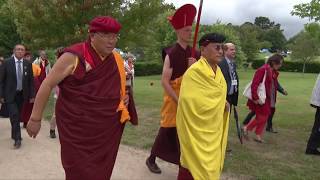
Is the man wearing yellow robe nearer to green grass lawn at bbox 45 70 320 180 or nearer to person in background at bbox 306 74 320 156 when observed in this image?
green grass lawn at bbox 45 70 320 180

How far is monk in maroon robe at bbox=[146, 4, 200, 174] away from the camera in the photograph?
6.04 m

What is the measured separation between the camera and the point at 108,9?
647 inches

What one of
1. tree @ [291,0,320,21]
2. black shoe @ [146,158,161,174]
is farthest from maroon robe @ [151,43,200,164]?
tree @ [291,0,320,21]

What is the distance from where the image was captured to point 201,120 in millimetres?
5008

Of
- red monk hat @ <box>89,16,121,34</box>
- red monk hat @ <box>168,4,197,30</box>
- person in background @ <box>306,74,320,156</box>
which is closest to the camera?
red monk hat @ <box>89,16,121,34</box>

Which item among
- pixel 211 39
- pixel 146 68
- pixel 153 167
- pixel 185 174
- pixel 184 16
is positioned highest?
pixel 184 16

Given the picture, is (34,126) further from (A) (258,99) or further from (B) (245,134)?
(B) (245,134)

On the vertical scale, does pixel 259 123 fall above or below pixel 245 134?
above

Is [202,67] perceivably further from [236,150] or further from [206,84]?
[236,150]

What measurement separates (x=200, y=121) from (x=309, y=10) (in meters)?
7.80

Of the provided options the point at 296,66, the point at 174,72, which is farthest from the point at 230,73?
the point at 296,66

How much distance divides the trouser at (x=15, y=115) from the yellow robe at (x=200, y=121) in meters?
4.35

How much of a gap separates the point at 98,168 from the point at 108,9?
40.9ft

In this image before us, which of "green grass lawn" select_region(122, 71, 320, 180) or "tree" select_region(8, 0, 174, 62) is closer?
"green grass lawn" select_region(122, 71, 320, 180)
